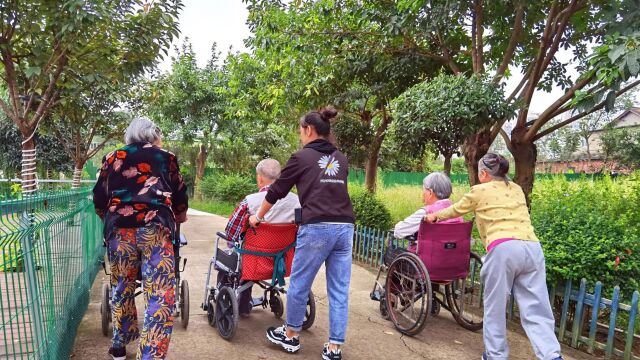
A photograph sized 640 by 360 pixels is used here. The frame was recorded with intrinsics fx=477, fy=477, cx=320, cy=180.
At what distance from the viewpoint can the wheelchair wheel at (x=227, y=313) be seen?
3.58 meters

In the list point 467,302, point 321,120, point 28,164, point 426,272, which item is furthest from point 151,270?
point 28,164

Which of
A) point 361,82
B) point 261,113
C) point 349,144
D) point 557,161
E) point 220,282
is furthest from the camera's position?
point 557,161

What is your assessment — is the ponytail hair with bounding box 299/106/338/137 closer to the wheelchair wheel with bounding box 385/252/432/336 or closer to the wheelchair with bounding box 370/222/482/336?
the wheelchair with bounding box 370/222/482/336

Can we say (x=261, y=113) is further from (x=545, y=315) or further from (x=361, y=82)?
(x=545, y=315)

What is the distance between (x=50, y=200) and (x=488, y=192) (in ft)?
10.1

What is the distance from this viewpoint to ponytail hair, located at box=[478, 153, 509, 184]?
353 cm

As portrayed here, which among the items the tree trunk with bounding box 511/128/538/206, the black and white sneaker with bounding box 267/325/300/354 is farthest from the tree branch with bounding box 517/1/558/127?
the black and white sneaker with bounding box 267/325/300/354

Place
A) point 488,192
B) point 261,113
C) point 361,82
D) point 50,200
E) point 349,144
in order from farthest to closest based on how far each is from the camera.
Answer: point 261,113 < point 349,144 < point 361,82 < point 488,192 < point 50,200

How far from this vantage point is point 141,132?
119 inches

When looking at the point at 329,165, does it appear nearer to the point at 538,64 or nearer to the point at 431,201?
the point at 431,201

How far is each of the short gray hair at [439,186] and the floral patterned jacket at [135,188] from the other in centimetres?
231

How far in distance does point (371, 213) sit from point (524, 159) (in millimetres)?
2572

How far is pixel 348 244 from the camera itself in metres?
3.44

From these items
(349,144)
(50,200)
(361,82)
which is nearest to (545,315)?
(50,200)
